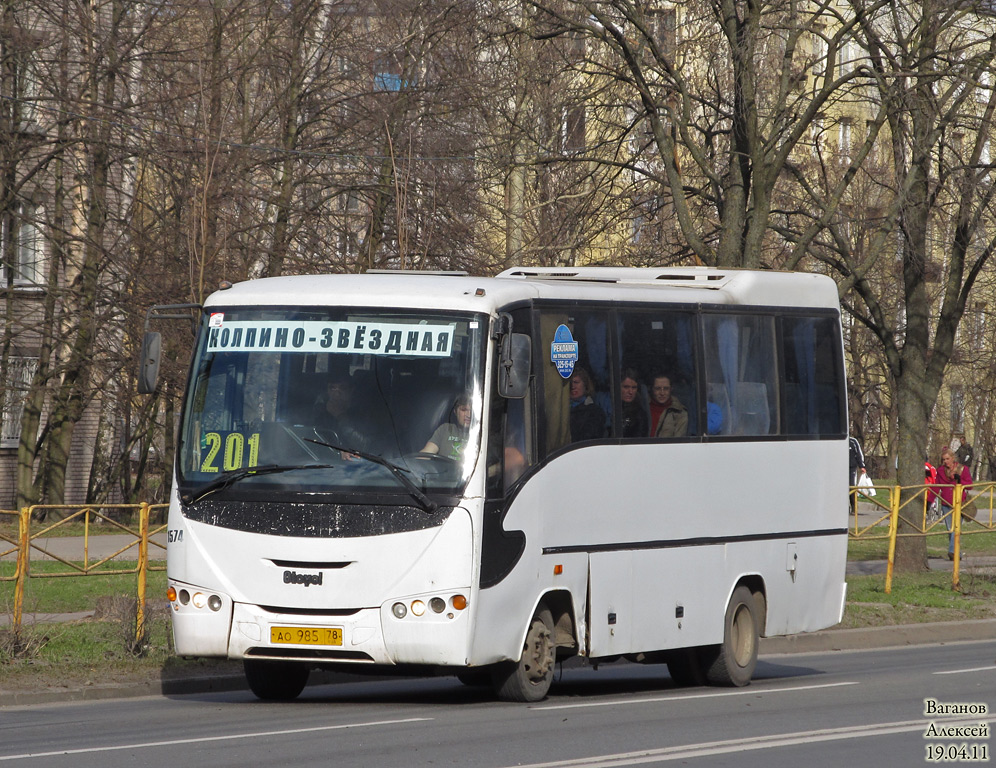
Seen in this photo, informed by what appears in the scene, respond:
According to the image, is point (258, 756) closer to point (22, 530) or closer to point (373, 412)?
point (373, 412)

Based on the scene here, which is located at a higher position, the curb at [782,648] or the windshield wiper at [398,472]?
the windshield wiper at [398,472]

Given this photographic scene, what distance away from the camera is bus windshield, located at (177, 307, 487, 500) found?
35.9ft

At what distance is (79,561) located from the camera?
16.9m

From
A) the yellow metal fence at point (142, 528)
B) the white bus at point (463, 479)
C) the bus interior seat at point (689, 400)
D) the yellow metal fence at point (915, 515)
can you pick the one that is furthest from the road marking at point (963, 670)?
the yellow metal fence at point (915, 515)

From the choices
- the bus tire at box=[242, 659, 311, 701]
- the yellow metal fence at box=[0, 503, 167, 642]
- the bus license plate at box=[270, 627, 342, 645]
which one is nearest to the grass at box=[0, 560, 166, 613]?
the yellow metal fence at box=[0, 503, 167, 642]

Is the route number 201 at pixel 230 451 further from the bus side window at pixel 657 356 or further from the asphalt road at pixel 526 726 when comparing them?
the bus side window at pixel 657 356

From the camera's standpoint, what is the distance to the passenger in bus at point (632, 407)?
12.5 m

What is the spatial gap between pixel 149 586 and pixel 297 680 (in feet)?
26.2

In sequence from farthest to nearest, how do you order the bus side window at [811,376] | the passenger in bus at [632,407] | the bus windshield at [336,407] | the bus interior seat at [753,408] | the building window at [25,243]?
1. the building window at [25,243]
2. the bus side window at [811,376]
3. the bus interior seat at [753,408]
4. the passenger in bus at [632,407]
5. the bus windshield at [336,407]

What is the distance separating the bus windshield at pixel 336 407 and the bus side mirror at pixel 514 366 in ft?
0.65

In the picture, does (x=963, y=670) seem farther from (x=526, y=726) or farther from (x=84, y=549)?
(x=84, y=549)

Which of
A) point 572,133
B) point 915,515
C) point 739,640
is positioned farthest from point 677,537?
point 572,133

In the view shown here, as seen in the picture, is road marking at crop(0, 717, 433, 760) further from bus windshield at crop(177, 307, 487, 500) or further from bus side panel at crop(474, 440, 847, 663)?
bus windshield at crop(177, 307, 487, 500)

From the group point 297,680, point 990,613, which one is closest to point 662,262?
point 990,613
